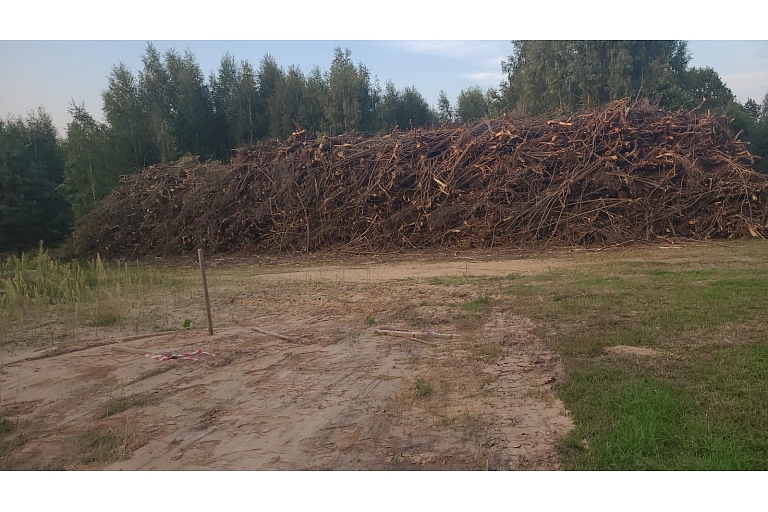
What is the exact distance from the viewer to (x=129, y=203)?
56.8ft

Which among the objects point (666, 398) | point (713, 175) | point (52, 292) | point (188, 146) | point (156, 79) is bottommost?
point (666, 398)

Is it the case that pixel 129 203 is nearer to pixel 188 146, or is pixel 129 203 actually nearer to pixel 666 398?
pixel 188 146

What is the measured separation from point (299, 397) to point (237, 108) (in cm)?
2627

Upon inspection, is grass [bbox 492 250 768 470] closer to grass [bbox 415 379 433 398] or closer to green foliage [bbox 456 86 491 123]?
grass [bbox 415 379 433 398]

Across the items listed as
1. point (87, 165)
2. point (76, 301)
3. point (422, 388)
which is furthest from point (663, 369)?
point (87, 165)

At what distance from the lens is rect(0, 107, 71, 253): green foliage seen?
20.0 meters

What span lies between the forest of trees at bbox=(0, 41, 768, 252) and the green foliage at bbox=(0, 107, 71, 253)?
0.16 feet

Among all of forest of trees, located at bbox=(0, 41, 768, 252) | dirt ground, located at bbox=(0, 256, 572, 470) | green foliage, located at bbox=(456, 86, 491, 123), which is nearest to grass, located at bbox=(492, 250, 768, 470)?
dirt ground, located at bbox=(0, 256, 572, 470)

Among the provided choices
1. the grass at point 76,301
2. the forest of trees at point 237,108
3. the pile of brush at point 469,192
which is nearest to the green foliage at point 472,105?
the forest of trees at point 237,108

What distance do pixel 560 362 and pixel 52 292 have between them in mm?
7827

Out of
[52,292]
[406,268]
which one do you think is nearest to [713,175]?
[406,268]

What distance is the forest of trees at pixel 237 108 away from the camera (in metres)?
21.7

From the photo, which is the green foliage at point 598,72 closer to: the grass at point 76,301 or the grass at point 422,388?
the grass at point 76,301

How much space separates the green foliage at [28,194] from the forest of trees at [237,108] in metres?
0.05
